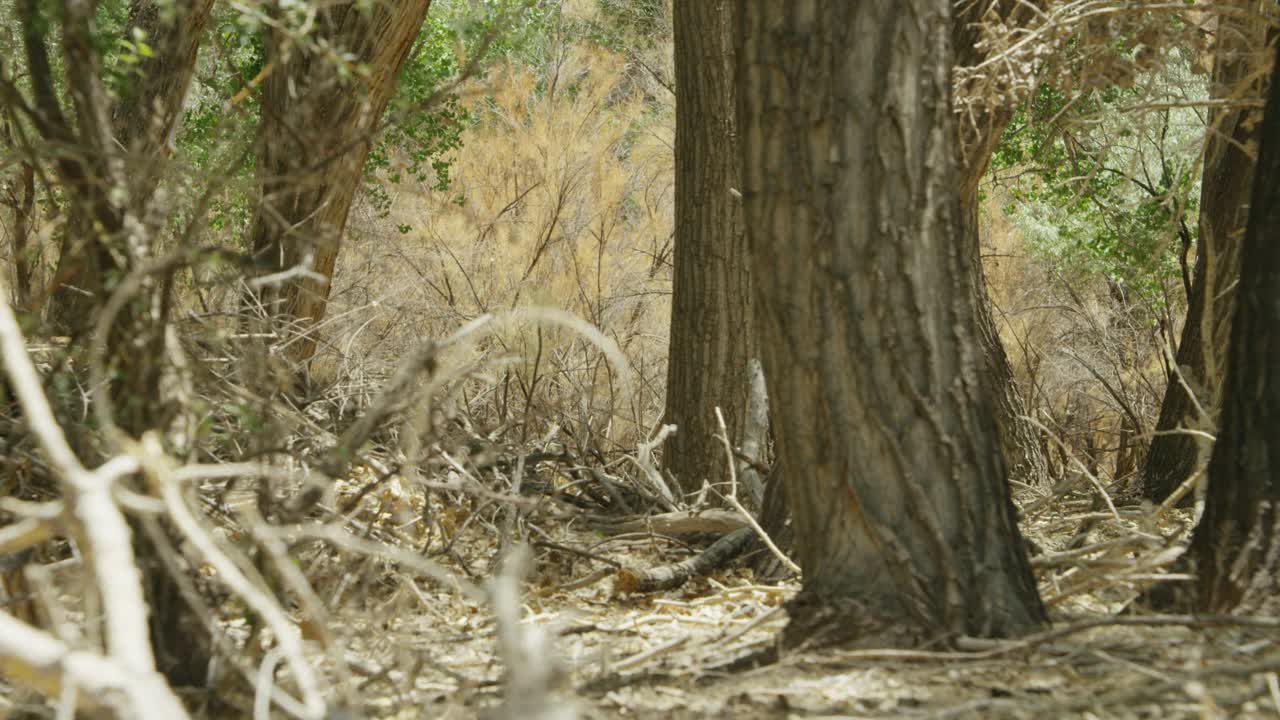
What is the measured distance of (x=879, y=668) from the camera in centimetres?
229

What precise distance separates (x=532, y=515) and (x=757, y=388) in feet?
3.08

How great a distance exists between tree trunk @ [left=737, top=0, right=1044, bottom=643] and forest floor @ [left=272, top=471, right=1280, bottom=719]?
0.41 ft

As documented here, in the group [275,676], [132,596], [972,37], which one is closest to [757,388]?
[972,37]

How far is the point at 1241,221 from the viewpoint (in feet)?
17.4

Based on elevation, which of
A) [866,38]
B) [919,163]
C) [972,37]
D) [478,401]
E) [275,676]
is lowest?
[275,676]

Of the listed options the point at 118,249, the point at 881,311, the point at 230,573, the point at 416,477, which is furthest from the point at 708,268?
the point at 230,573

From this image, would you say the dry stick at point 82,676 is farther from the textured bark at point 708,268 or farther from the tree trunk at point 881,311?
the textured bark at point 708,268

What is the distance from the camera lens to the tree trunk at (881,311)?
7.57ft

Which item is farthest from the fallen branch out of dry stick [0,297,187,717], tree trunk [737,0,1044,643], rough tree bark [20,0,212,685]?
dry stick [0,297,187,717]

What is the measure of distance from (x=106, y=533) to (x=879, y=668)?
1455 mm

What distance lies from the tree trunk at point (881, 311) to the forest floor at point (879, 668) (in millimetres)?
126

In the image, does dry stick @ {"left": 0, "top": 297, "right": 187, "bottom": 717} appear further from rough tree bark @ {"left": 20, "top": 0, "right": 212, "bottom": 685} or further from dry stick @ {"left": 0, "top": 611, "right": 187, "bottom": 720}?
rough tree bark @ {"left": 20, "top": 0, "right": 212, "bottom": 685}

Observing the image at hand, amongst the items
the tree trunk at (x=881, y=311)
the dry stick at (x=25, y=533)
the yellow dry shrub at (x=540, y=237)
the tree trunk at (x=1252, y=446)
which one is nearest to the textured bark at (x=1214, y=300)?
the tree trunk at (x=1252, y=446)

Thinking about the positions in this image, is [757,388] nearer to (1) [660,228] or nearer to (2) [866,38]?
(2) [866,38]
